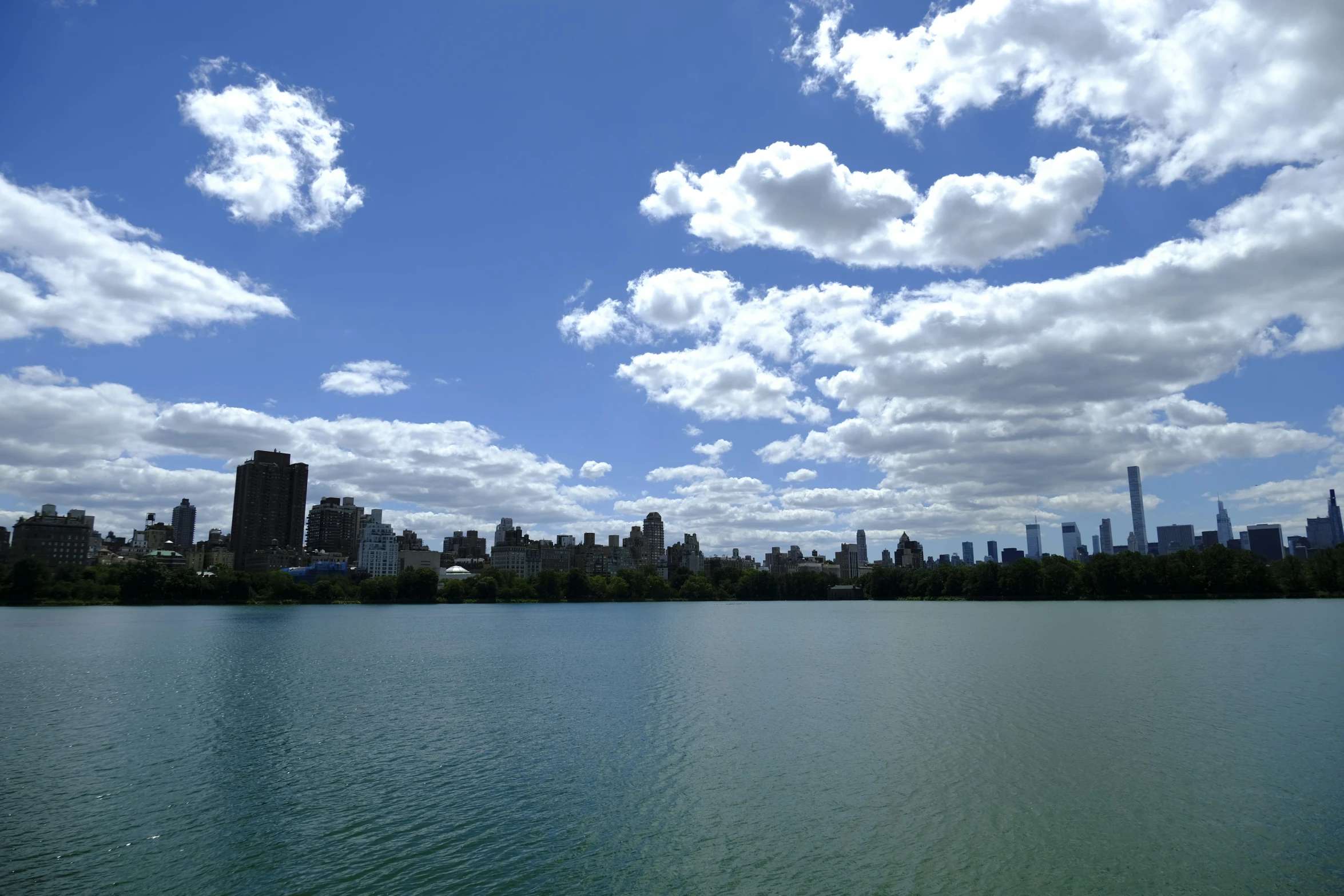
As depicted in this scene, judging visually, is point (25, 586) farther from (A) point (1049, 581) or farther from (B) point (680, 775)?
(A) point (1049, 581)

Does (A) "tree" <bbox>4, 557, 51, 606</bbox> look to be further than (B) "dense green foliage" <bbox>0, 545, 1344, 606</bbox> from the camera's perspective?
No

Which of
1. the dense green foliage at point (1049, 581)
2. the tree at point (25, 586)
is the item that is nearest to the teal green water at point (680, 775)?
the dense green foliage at point (1049, 581)

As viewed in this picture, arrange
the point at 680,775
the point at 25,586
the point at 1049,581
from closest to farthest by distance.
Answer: the point at 680,775
the point at 25,586
the point at 1049,581

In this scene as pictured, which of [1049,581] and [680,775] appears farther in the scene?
[1049,581]

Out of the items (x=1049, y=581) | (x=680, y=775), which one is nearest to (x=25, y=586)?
(x=680, y=775)

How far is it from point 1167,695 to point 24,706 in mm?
63039

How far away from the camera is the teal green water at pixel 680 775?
2050 cm

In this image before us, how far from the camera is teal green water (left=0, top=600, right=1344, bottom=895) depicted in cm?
2050

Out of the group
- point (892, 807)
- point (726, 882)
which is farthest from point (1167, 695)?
point (726, 882)

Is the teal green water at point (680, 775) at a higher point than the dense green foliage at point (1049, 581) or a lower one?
lower

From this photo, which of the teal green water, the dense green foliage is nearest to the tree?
the dense green foliage

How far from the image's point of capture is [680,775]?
29609 millimetres

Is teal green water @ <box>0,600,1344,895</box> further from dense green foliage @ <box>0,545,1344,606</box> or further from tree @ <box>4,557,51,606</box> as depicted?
tree @ <box>4,557,51,606</box>

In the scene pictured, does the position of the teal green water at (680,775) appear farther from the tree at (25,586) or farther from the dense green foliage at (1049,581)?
the tree at (25,586)
